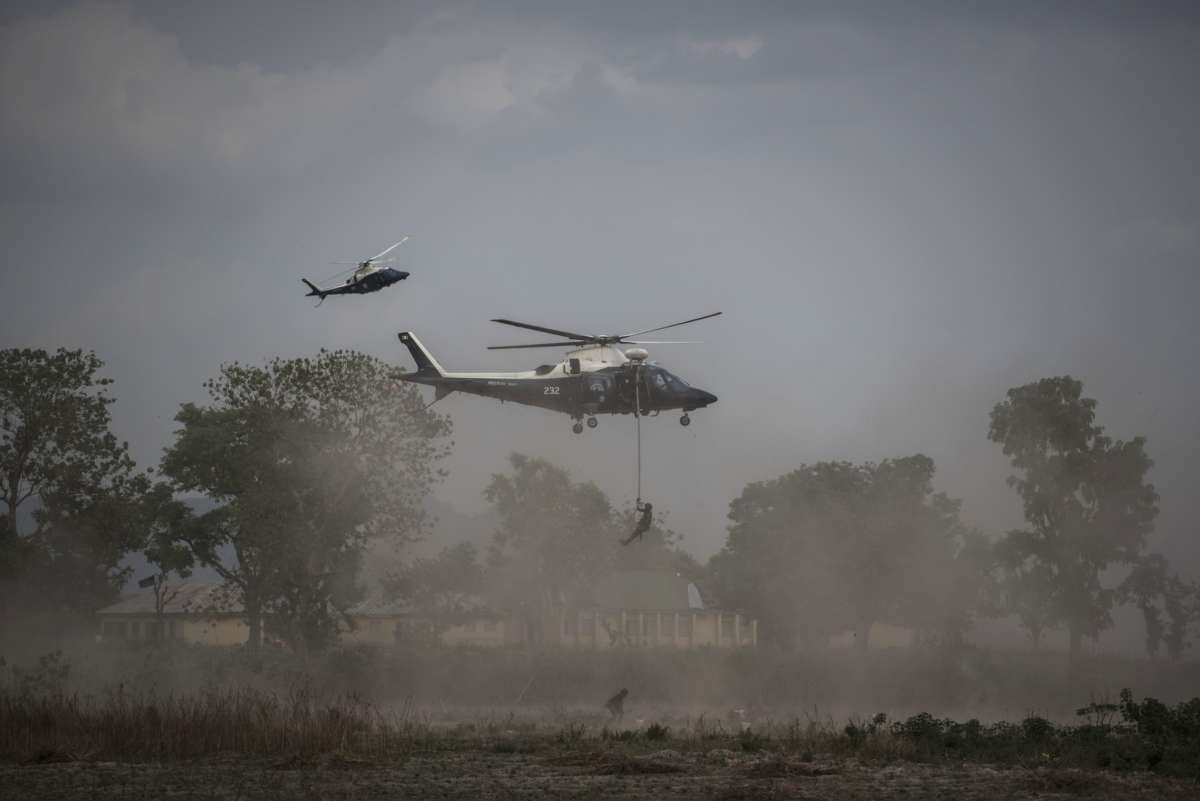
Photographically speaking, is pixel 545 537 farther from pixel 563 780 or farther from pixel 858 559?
pixel 563 780

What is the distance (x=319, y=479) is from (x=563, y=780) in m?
36.6

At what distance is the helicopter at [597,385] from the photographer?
35531mm

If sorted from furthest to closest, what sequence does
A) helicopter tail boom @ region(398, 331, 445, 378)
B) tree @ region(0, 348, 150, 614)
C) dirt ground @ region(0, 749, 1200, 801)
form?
tree @ region(0, 348, 150, 614)
helicopter tail boom @ region(398, 331, 445, 378)
dirt ground @ region(0, 749, 1200, 801)

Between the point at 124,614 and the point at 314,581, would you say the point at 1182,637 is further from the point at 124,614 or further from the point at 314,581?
the point at 124,614

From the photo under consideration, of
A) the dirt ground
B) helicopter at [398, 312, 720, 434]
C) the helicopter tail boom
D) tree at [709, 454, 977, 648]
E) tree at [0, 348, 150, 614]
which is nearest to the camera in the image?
the dirt ground

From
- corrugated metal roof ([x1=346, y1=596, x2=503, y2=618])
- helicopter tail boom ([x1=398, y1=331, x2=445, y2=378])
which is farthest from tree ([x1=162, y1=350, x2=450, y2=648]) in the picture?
helicopter tail boom ([x1=398, y1=331, x2=445, y2=378])

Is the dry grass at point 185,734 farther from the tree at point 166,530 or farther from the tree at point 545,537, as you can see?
the tree at point 545,537

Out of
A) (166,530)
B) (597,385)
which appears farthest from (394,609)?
(597,385)

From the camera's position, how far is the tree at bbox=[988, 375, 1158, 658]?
72100mm

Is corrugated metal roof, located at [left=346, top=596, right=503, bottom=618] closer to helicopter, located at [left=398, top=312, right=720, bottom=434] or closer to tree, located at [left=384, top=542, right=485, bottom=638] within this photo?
tree, located at [left=384, top=542, right=485, bottom=638]

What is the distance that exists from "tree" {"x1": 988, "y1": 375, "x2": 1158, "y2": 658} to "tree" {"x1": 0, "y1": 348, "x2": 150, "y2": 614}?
51.7m

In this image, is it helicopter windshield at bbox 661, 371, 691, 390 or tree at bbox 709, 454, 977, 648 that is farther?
tree at bbox 709, 454, 977, 648

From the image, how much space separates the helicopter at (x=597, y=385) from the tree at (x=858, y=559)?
138 feet

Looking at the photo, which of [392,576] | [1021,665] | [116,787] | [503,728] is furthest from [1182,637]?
[116,787]
